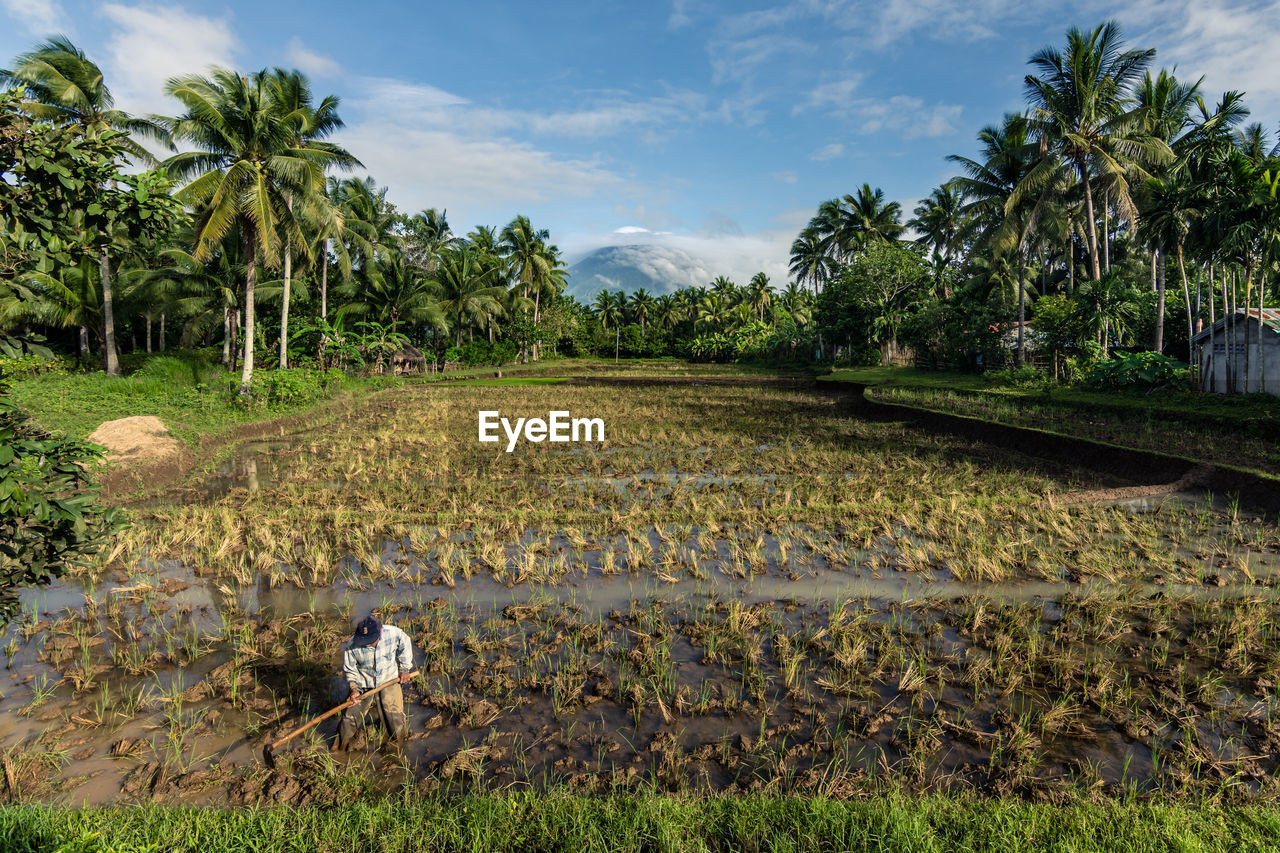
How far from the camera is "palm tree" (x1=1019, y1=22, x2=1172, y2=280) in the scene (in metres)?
22.0

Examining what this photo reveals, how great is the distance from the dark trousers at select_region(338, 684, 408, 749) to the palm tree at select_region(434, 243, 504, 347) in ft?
129

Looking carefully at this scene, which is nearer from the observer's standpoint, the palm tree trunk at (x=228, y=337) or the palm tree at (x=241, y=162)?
the palm tree at (x=241, y=162)

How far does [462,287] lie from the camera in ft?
141

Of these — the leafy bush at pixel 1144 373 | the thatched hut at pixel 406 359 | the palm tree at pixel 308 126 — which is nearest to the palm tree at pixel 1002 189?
the leafy bush at pixel 1144 373

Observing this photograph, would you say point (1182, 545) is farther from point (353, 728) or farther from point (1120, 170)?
point (1120, 170)

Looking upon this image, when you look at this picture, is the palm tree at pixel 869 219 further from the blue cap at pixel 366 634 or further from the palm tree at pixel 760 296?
the blue cap at pixel 366 634

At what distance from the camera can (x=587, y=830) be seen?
3.16m

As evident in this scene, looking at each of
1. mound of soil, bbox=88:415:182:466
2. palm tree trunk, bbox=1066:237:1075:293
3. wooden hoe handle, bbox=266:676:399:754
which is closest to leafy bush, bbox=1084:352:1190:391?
palm tree trunk, bbox=1066:237:1075:293

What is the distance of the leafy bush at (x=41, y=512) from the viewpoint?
2502 mm

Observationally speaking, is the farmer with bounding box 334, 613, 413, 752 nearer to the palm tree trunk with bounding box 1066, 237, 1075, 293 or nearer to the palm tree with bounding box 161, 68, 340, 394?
the palm tree with bounding box 161, 68, 340, 394

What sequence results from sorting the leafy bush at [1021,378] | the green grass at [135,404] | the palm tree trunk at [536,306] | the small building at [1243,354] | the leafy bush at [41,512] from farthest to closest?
the palm tree trunk at [536,306] < the leafy bush at [1021,378] < the small building at [1243,354] < the green grass at [135,404] < the leafy bush at [41,512]

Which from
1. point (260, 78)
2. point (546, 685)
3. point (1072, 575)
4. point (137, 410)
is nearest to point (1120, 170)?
point (1072, 575)

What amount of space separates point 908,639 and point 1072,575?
2.60 m

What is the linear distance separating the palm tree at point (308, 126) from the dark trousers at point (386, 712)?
65.1 feet
